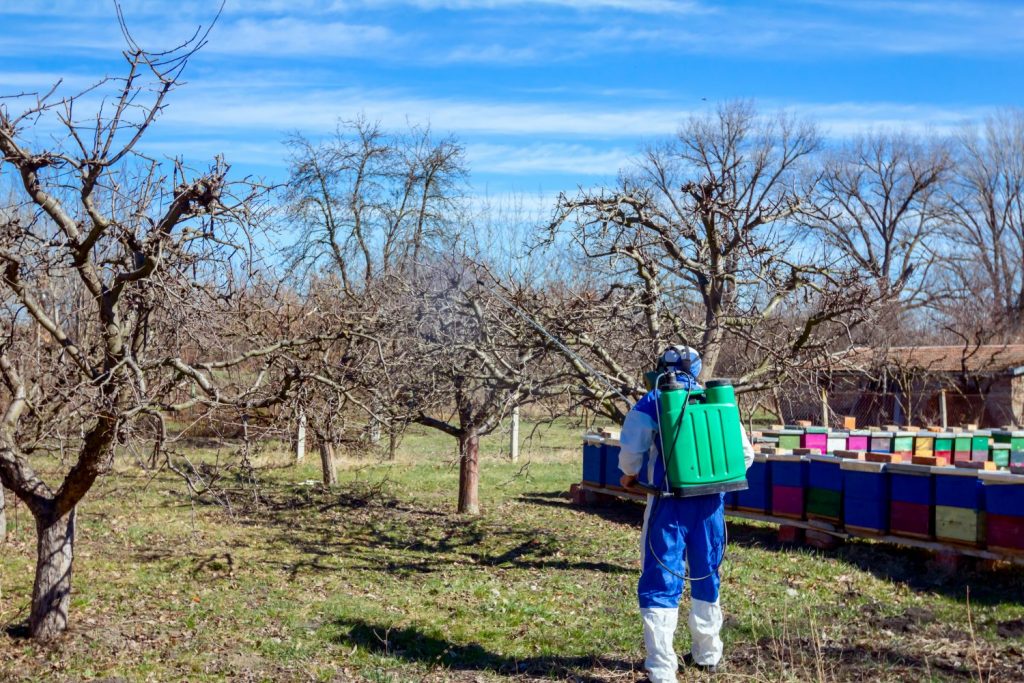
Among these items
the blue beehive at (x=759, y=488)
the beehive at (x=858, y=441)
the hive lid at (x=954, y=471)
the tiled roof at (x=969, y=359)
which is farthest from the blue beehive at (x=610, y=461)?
the tiled roof at (x=969, y=359)

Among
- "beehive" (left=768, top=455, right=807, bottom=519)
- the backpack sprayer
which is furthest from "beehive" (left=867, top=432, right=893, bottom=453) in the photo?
the backpack sprayer

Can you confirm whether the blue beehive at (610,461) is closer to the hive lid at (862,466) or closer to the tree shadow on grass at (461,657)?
the hive lid at (862,466)

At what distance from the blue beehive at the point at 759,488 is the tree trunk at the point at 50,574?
22.9ft

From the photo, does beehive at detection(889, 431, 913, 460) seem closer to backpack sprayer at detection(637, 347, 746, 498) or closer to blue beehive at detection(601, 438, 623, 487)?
blue beehive at detection(601, 438, 623, 487)

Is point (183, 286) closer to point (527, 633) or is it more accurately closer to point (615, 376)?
point (527, 633)

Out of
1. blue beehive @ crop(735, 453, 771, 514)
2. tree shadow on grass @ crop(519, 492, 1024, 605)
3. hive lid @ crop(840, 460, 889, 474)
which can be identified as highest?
hive lid @ crop(840, 460, 889, 474)

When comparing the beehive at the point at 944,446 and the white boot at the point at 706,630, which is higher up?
the beehive at the point at 944,446

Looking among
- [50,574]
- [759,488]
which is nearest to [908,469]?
[759,488]

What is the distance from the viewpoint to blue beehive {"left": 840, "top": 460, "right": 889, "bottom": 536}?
9.41 meters

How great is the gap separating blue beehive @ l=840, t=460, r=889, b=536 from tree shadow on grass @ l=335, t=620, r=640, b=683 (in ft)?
14.7

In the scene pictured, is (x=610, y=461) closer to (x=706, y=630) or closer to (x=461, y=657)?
(x=461, y=657)

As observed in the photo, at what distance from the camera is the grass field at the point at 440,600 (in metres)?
6.04

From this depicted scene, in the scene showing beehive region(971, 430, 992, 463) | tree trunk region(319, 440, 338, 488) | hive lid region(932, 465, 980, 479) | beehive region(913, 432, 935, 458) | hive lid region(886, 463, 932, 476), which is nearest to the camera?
hive lid region(932, 465, 980, 479)

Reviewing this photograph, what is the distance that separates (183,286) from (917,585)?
6.87 metres
